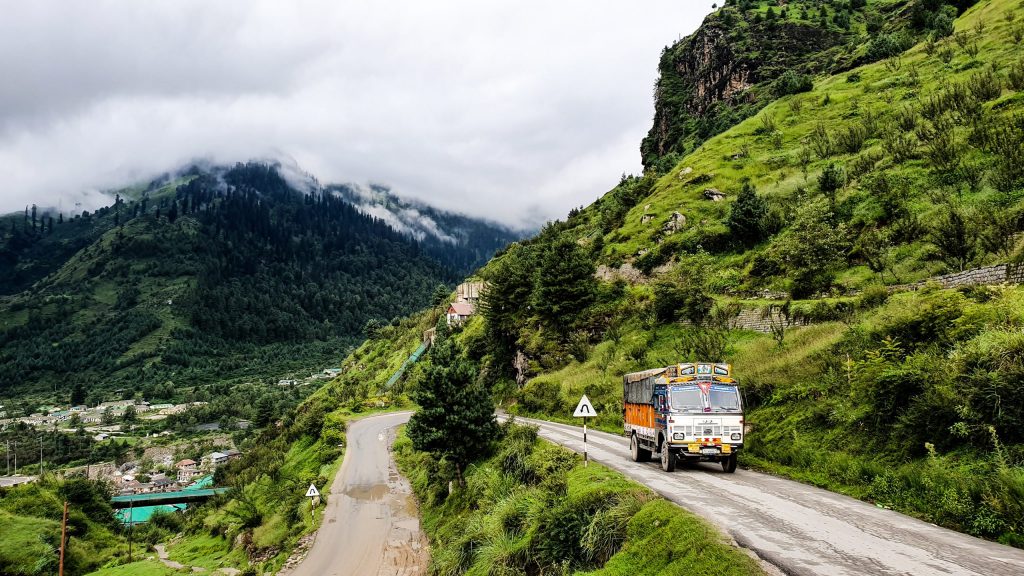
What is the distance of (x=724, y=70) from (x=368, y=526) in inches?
4927

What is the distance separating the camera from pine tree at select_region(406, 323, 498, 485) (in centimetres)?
2741

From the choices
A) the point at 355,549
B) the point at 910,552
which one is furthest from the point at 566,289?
the point at 910,552

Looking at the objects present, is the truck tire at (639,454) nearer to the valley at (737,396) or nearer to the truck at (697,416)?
the valley at (737,396)

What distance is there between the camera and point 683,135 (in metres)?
119

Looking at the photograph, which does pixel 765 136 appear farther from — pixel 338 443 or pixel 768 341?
pixel 338 443

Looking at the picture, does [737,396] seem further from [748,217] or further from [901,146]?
[901,146]

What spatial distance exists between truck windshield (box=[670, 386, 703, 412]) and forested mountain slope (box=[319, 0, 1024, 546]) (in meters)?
3.37

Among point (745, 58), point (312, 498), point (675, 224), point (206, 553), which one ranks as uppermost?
point (745, 58)

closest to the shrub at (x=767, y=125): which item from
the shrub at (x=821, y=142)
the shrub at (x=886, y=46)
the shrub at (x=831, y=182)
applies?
the shrub at (x=821, y=142)

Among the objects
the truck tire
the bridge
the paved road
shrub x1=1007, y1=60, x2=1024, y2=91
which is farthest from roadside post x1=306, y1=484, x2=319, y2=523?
the bridge

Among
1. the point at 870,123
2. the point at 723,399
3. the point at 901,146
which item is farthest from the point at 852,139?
the point at 723,399

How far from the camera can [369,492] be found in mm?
39000

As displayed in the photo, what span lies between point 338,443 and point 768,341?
4470 cm

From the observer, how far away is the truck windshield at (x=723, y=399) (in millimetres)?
15945
